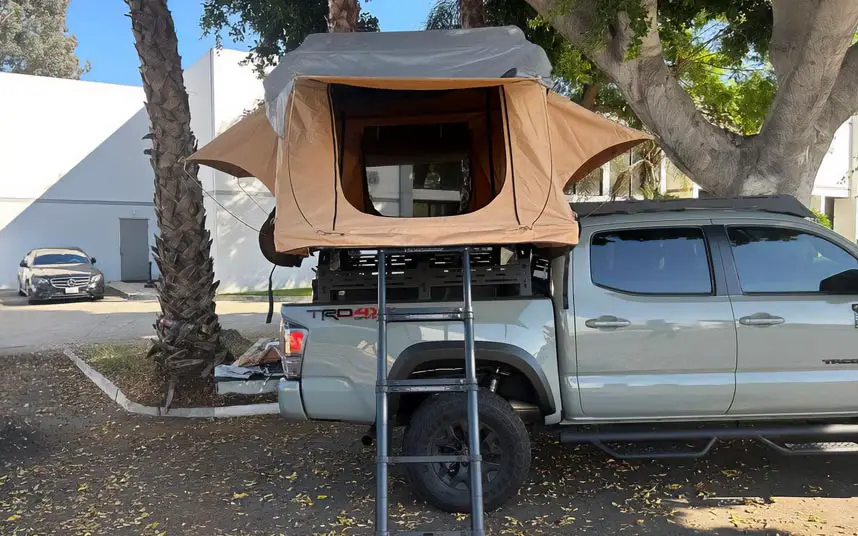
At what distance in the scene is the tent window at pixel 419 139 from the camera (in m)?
5.96

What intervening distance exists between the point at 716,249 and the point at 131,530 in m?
4.49

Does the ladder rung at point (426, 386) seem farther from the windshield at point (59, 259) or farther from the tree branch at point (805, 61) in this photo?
the windshield at point (59, 259)

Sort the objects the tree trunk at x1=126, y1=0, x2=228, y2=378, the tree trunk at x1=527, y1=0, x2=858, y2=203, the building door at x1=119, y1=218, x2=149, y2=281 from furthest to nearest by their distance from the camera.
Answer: the building door at x1=119, y1=218, x2=149, y2=281
the tree trunk at x1=126, y1=0, x2=228, y2=378
the tree trunk at x1=527, y1=0, x2=858, y2=203

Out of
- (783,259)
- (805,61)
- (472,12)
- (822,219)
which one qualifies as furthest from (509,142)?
(822,219)

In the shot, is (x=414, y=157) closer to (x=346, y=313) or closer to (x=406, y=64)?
(x=406, y=64)

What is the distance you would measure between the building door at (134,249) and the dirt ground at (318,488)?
19262mm

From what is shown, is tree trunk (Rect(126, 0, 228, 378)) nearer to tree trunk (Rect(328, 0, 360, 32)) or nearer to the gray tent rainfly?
tree trunk (Rect(328, 0, 360, 32))

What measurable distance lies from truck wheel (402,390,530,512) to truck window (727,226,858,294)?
1935 millimetres

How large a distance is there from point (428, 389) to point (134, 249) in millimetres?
23606

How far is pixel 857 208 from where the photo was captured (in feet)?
Result: 94.0

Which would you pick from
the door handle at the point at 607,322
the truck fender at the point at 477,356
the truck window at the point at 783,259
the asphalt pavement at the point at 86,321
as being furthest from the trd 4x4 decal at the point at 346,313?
the asphalt pavement at the point at 86,321

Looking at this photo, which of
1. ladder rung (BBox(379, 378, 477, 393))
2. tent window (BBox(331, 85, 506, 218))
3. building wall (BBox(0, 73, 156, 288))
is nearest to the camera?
ladder rung (BBox(379, 378, 477, 393))

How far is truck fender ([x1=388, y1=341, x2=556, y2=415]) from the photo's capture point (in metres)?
4.33

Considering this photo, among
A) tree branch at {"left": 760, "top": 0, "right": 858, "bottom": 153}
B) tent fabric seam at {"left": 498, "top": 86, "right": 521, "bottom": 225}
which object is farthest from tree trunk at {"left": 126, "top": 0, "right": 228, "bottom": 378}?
tree branch at {"left": 760, "top": 0, "right": 858, "bottom": 153}
